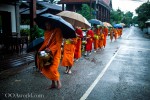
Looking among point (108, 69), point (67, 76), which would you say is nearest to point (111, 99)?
point (67, 76)

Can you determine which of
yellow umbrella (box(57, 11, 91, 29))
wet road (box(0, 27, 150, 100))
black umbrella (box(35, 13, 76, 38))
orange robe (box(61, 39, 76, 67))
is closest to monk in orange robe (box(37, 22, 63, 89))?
black umbrella (box(35, 13, 76, 38))

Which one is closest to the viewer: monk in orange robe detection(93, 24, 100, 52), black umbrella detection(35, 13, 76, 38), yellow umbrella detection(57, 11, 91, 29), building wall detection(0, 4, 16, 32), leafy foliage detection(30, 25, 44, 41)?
black umbrella detection(35, 13, 76, 38)

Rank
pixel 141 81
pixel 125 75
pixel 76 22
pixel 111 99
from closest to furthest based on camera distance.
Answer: pixel 111 99 → pixel 141 81 → pixel 125 75 → pixel 76 22

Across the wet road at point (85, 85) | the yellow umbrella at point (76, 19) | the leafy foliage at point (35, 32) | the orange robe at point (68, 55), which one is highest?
the yellow umbrella at point (76, 19)

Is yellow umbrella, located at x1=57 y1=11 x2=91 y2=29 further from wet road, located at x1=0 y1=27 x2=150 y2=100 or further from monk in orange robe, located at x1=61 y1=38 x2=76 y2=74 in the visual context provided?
wet road, located at x1=0 y1=27 x2=150 y2=100

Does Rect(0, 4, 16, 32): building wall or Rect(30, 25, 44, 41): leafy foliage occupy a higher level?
Rect(0, 4, 16, 32): building wall

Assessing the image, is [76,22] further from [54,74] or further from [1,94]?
[1,94]

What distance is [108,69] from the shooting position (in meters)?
8.49

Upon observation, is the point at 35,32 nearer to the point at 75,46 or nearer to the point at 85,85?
the point at 75,46

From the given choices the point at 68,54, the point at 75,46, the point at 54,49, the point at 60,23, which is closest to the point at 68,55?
the point at 68,54

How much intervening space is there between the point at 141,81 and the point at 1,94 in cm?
428

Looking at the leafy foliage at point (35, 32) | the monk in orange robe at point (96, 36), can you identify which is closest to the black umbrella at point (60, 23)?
the leafy foliage at point (35, 32)

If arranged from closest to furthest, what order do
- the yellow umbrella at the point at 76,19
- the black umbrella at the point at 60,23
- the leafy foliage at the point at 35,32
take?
the black umbrella at the point at 60,23, the yellow umbrella at the point at 76,19, the leafy foliage at the point at 35,32

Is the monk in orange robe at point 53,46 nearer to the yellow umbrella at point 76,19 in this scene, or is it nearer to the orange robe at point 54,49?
the orange robe at point 54,49
